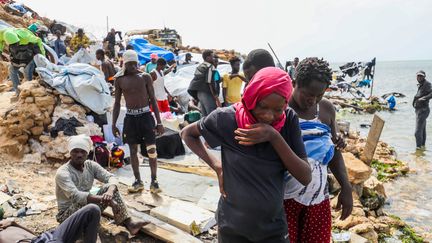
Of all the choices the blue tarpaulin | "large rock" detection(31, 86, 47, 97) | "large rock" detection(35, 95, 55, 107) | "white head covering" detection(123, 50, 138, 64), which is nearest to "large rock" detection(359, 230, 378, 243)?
"white head covering" detection(123, 50, 138, 64)

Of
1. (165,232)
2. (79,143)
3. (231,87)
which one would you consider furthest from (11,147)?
(231,87)

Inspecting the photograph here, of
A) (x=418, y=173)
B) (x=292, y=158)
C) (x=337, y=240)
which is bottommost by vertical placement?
(x=418, y=173)

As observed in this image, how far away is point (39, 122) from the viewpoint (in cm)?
595

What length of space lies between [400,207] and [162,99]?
17.0 feet

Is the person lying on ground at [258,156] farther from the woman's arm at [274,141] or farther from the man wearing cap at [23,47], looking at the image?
the man wearing cap at [23,47]

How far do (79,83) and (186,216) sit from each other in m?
3.80

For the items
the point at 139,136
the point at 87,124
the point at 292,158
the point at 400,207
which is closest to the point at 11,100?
the point at 87,124

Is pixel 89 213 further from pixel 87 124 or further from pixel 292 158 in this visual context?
pixel 87 124

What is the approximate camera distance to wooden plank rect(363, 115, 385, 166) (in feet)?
19.6

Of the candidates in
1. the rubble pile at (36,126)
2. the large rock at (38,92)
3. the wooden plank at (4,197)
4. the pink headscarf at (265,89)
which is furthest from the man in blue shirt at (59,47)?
the pink headscarf at (265,89)

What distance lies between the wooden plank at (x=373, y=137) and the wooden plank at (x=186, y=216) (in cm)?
355

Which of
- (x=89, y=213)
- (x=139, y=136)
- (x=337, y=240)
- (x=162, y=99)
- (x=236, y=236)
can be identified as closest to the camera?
(x=236, y=236)

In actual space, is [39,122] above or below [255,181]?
below

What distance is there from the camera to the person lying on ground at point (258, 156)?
1.67m
